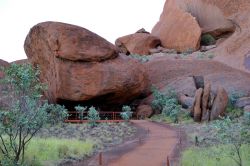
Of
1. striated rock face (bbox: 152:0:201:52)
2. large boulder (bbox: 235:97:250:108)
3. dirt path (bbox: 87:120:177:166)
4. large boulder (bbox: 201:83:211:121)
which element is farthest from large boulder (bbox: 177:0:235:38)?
dirt path (bbox: 87:120:177:166)

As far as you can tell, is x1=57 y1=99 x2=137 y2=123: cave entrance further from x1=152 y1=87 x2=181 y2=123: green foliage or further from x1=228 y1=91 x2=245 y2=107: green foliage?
x1=228 y1=91 x2=245 y2=107: green foliage

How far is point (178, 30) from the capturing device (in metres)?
62.3

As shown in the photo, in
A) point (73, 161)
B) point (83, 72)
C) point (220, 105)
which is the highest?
point (83, 72)

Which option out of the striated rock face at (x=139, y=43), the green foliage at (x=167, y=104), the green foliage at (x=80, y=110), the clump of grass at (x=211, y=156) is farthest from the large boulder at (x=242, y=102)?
the striated rock face at (x=139, y=43)

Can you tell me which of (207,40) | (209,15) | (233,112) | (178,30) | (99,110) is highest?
(209,15)

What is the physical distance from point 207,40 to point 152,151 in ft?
146

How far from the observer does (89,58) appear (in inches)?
1384

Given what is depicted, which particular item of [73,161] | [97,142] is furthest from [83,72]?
[73,161]

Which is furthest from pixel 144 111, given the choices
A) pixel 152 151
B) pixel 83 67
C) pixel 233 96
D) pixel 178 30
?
pixel 178 30

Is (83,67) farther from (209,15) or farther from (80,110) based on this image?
(209,15)

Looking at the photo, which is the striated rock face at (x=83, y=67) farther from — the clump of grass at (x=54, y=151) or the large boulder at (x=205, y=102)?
the clump of grass at (x=54, y=151)

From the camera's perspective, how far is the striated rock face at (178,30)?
6044 centimetres

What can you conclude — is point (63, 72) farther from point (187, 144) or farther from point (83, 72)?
point (187, 144)

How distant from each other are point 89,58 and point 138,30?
35850 millimetres
